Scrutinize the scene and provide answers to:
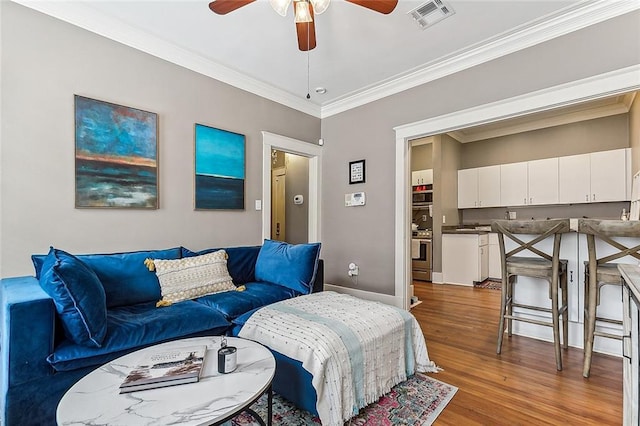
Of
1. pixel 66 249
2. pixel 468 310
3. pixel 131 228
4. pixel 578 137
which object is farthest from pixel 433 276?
pixel 66 249

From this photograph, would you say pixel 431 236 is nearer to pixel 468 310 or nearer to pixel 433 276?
pixel 433 276

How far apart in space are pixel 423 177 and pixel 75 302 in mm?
5679

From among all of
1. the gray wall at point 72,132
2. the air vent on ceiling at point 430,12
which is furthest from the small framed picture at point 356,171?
the air vent on ceiling at point 430,12

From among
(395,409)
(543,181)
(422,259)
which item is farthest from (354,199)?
(543,181)

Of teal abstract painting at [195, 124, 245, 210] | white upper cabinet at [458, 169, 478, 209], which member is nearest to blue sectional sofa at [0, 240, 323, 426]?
teal abstract painting at [195, 124, 245, 210]

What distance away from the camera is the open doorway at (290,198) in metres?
5.12

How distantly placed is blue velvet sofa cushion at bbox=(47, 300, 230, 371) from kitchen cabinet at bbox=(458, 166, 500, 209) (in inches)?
218

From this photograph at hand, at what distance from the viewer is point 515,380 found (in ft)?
7.04

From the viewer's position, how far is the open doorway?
16.8 ft

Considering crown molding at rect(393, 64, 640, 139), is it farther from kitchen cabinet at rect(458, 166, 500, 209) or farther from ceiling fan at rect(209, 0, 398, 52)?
kitchen cabinet at rect(458, 166, 500, 209)

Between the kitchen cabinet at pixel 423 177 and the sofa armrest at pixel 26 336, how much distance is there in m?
5.46

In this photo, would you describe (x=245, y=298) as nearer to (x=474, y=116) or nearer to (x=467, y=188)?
(x=474, y=116)

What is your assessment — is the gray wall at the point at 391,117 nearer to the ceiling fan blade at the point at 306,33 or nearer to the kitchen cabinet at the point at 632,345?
the ceiling fan blade at the point at 306,33

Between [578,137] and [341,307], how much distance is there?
5.70 meters
